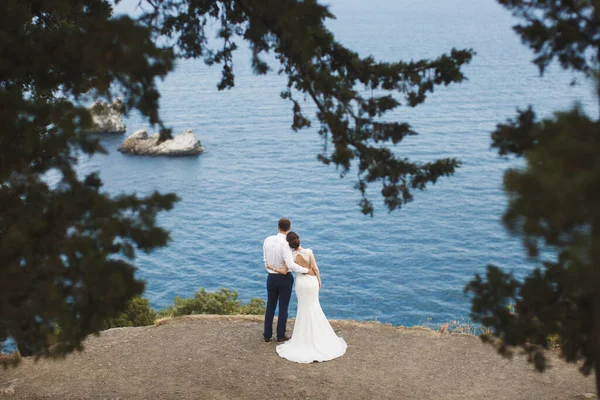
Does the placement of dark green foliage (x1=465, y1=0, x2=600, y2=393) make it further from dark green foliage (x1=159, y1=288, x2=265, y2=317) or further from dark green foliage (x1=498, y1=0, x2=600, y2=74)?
dark green foliage (x1=159, y1=288, x2=265, y2=317)

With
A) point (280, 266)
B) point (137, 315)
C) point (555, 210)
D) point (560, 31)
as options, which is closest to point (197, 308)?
point (137, 315)

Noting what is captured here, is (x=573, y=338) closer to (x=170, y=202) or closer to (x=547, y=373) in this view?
(x=170, y=202)

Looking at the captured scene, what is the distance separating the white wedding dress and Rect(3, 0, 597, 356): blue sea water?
19.8 ft

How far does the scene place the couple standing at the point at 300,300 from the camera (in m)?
11.1

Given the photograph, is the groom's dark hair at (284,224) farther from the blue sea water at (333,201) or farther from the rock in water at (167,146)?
the rock in water at (167,146)

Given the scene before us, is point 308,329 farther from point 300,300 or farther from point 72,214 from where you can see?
point 72,214

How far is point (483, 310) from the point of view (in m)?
6.56

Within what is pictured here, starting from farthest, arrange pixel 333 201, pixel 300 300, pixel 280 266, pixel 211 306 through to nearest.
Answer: pixel 333 201 → pixel 211 306 → pixel 300 300 → pixel 280 266

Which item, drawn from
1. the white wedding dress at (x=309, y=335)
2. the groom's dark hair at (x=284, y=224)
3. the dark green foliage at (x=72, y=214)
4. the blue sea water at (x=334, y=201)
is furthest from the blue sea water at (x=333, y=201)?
the dark green foliage at (x=72, y=214)

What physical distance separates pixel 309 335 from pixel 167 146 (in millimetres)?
49143

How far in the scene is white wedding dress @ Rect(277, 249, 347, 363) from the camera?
36.8ft

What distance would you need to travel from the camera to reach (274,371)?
35.1ft

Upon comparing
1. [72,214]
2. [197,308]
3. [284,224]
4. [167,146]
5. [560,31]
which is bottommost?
[167,146]

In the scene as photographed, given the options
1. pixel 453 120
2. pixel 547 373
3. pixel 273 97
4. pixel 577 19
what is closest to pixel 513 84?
pixel 453 120
